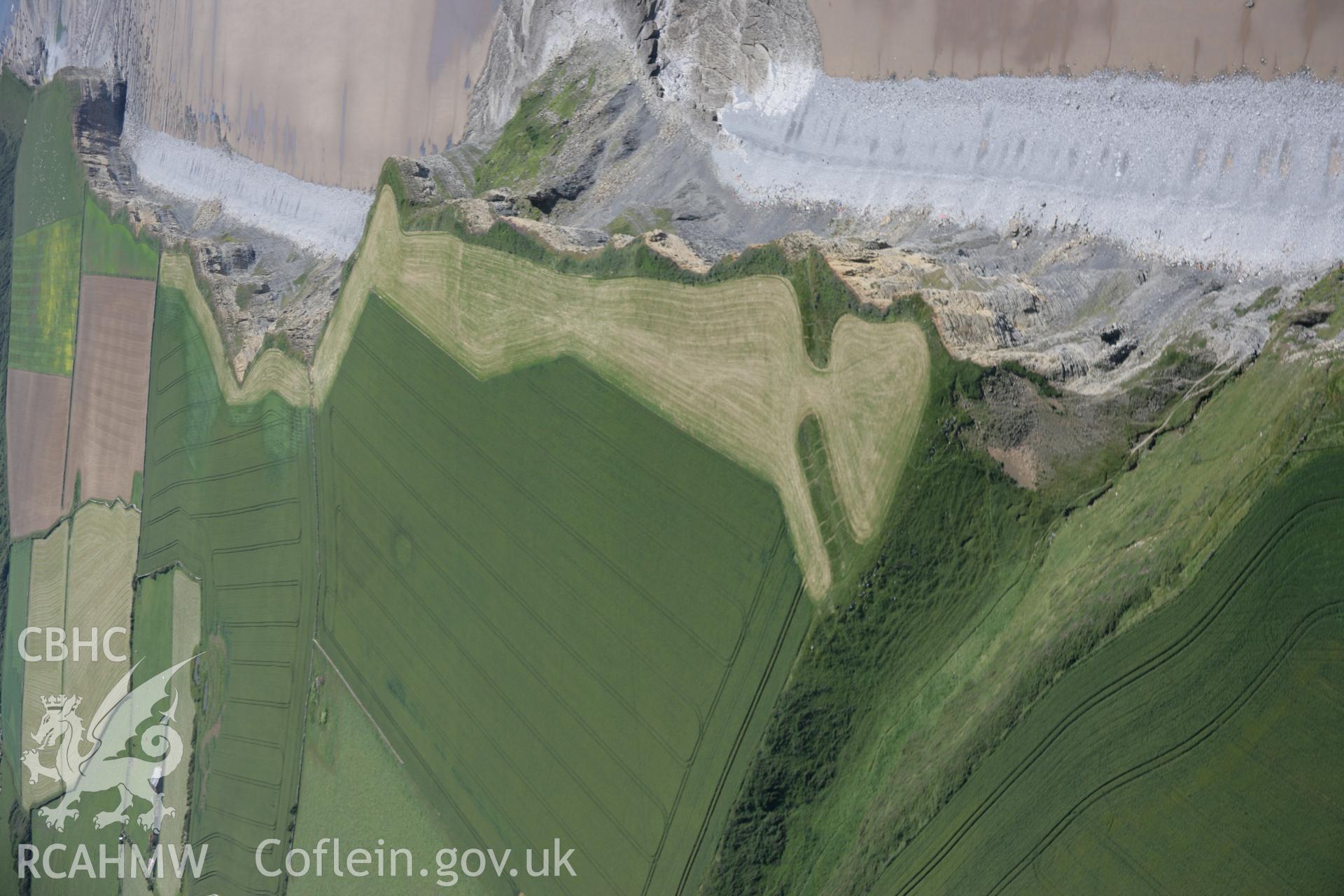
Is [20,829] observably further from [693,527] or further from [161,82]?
[693,527]

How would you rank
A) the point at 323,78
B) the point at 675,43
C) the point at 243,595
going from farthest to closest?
the point at 323,78
the point at 243,595
the point at 675,43

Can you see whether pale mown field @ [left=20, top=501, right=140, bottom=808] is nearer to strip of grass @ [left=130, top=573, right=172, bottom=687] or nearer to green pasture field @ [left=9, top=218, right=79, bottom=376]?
strip of grass @ [left=130, top=573, right=172, bottom=687]

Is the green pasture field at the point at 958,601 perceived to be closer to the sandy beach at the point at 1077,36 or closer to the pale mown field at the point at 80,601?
the sandy beach at the point at 1077,36

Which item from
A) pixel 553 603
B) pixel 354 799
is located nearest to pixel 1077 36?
pixel 553 603

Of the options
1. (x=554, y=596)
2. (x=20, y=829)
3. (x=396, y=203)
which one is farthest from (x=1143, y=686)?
(x=20, y=829)

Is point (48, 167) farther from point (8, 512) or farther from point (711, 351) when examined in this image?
point (711, 351)
